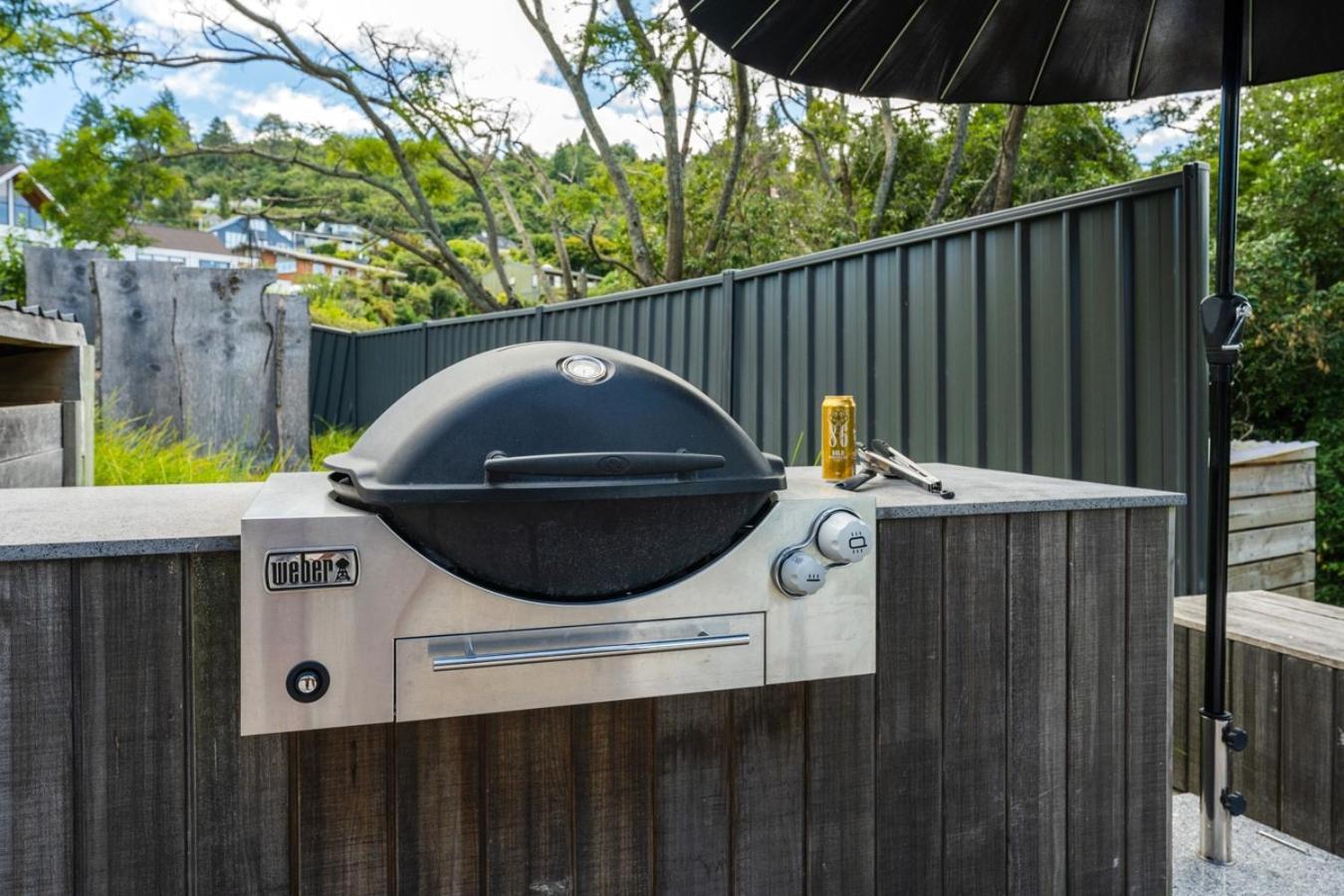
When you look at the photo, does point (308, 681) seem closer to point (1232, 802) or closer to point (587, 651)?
point (587, 651)

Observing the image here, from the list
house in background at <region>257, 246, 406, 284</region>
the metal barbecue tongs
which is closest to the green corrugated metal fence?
the metal barbecue tongs

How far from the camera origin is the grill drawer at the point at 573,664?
3.65 ft

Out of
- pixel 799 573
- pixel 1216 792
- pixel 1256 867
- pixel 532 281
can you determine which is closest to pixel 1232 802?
pixel 1216 792

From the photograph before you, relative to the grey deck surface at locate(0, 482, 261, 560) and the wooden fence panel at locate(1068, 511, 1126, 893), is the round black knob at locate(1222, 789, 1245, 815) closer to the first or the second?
the wooden fence panel at locate(1068, 511, 1126, 893)

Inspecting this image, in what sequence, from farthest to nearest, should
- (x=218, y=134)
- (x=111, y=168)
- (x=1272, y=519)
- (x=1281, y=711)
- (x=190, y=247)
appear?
(x=190, y=247) < (x=218, y=134) < (x=111, y=168) < (x=1272, y=519) < (x=1281, y=711)

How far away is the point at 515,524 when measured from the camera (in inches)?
44.9

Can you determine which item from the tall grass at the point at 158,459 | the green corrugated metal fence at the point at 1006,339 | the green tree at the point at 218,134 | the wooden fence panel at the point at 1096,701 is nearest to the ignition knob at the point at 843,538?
the wooden fence panel at the point at 1096,701

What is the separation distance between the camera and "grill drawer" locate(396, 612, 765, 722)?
1111mm

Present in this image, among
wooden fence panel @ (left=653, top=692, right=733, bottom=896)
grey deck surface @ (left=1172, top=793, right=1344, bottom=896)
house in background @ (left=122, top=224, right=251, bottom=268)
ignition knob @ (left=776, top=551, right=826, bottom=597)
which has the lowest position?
grey deck surface @ (left=1172, top=793, right=1344, bottom=896)

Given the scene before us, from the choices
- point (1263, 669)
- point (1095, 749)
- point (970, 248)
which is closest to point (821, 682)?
point (1095, 749)

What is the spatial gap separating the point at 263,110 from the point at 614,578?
578 inches

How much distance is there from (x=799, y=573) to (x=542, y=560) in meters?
0.38

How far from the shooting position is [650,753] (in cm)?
135

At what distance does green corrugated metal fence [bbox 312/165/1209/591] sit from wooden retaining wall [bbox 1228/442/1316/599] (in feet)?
4.74
